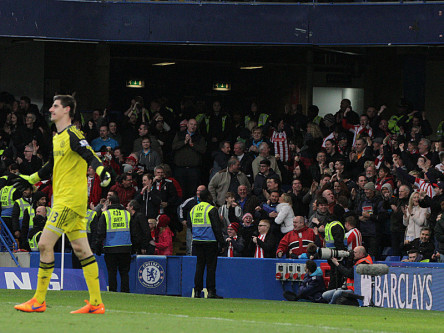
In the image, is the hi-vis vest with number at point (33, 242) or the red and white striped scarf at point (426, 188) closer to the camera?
the red and white striped scarf at point (426, 188)

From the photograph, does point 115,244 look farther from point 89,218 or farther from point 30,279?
point 89,218

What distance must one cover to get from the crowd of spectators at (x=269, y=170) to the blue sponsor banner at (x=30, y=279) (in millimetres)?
1844

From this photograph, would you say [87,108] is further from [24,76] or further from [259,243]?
[259,243]

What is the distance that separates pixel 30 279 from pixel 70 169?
7.16 meters

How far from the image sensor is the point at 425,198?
17750mm

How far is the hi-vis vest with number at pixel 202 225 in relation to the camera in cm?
1677

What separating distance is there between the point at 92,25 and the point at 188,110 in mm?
3207

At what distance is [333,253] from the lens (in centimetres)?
1636

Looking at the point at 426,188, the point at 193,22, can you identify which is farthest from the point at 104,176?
the point at 193,22

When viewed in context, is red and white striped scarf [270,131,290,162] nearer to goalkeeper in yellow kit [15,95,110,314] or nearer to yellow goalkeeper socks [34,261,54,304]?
goalkeeper in yellow kit [15,95,110,314]

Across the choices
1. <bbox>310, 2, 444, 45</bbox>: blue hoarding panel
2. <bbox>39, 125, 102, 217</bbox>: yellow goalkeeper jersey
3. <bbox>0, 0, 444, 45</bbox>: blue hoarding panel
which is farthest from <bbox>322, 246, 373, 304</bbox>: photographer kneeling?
<bbox>0, 0, 444, 45</bbox>: blue hoarding panel

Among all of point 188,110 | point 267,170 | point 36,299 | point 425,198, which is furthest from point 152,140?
point 36,299

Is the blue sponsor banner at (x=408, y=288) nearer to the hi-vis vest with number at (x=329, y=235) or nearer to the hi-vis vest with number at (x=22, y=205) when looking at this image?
the hi-vis vest with number at (x=329, y=235)

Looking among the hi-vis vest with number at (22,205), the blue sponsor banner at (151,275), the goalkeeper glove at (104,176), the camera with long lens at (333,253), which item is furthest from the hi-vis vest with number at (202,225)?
the goalkeeper glove at (104,176)
